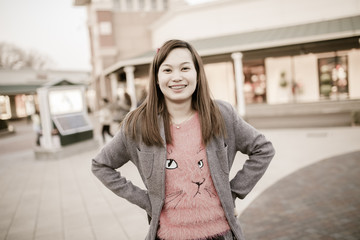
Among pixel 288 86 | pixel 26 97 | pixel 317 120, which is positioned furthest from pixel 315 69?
pixel 26 97

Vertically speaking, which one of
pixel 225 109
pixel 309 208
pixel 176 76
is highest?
pixel 176 76

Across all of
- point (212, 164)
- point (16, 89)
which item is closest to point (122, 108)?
point (212, 164)

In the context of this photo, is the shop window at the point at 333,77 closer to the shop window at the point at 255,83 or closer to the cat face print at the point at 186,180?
the shop window at the point at 255,83

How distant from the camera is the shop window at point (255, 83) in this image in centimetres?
1669

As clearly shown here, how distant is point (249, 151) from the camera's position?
1.71m

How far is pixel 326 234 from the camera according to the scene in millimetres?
3561

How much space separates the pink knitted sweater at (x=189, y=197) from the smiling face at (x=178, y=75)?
0.82ft

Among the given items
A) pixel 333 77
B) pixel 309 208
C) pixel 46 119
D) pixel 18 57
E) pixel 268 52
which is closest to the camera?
pixel 309 208

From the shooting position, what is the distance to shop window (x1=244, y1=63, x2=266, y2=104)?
16.7 meters

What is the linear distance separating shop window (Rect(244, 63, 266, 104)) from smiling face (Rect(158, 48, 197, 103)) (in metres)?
15.8

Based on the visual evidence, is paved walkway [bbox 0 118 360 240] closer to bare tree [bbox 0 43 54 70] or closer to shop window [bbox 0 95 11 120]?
shop window [bbox 0 95 11 120]

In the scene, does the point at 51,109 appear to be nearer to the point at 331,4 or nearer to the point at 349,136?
the point at 349,136

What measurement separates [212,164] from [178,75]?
493mm

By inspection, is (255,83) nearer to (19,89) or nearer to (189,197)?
(189,197)
